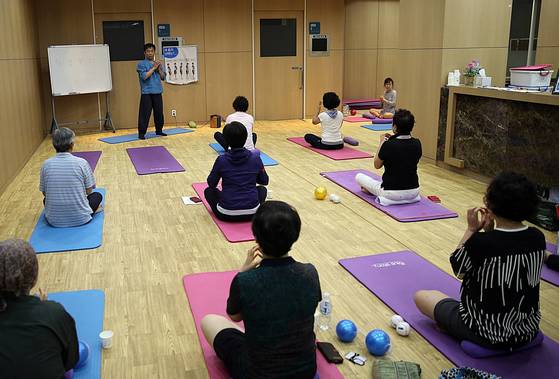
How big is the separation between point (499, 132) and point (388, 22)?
6.95 m

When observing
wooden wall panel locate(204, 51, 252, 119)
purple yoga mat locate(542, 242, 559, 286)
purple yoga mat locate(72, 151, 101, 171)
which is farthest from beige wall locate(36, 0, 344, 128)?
purple yoga mat locate(542, 242, 559, 286)

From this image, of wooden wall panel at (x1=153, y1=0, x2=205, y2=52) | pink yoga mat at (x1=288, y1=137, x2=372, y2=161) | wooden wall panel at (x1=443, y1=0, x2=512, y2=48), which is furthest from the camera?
wooden wall panel at (x1=153, y1=0, x2=205, y2=52)

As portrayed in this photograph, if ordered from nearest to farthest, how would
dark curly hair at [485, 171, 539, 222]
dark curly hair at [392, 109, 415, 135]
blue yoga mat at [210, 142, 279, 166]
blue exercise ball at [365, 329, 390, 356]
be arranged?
dark curly hair at [485, 171, 539, 222], blue exercise ball at [365, 329, 390, 356], dark curly hair at [392, 109, 415, 135], blue yoga mat at [210, 142, 279, 166]

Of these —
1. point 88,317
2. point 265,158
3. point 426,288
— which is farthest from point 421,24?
point 88,317

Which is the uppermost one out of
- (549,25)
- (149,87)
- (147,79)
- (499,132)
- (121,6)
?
(121,6)

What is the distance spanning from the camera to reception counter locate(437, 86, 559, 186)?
16.6 feet

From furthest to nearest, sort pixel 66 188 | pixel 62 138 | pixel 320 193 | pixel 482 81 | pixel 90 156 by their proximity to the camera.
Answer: pixel 90 156, pixel 482 81, pixel 320 193, pixel 66 188, pixel 62 138

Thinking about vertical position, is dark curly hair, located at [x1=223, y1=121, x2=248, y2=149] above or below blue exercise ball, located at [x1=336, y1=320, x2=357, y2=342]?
above

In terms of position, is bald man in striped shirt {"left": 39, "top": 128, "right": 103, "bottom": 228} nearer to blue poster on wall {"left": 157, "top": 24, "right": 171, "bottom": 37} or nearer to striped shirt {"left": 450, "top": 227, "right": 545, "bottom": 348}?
striped shirt {"left": 450, "top": 227, "right": 545, "bottom": 348}

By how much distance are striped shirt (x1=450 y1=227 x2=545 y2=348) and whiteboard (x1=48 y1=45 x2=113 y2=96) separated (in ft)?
24.3

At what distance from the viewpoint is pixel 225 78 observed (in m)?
10.1

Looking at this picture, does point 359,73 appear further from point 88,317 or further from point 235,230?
point 88,317

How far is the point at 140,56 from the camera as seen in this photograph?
9477 millimetres

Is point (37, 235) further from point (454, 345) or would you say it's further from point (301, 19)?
point (301, 19)
